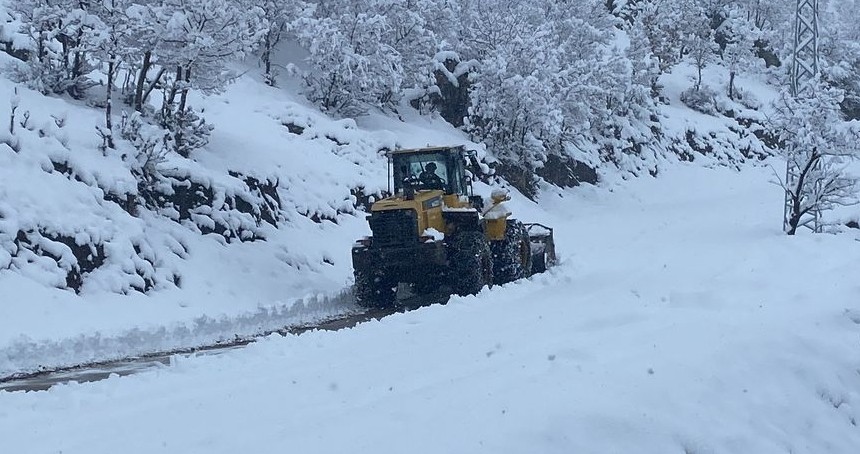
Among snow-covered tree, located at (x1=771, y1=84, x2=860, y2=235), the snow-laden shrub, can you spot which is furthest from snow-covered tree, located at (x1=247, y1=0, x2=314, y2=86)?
the snow-laden shrub

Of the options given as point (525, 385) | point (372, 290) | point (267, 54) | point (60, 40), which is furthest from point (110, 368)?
point (267, 54)

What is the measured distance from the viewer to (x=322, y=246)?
17594 mm

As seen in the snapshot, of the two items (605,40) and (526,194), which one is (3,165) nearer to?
(526,194)

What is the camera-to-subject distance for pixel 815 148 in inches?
883

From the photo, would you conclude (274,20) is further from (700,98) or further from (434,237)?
(700,98)

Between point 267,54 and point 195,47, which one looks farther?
point 267,54

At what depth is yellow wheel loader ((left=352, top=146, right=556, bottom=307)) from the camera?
13594 mm

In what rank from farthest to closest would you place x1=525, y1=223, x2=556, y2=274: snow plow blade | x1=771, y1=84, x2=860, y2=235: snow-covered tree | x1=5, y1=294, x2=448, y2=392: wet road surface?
x1=771, y1=84, x2=860, y2=235: snow-covered tree < x1=525, y1=223, x2=556, y2=274: snow plow blade < x1=5, y1=294, x2=448, y2=392: wet road surface

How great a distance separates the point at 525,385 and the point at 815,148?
1832 cm

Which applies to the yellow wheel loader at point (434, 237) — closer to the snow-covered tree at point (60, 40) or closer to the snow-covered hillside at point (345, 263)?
the snow-covered hillside at point (345, 263)

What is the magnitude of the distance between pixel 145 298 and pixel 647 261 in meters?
10.6

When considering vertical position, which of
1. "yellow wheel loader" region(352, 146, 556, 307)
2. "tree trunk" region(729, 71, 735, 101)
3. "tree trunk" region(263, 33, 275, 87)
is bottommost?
"yellow wheel loader" region(352, 146, 556, 307)

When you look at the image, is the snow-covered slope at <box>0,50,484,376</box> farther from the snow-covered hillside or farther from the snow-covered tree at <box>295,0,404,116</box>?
the snow-covered tree at <box>295,0,404,116</box>

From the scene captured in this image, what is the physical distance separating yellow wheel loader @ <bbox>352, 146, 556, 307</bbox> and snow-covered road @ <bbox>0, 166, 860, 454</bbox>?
92 cm
